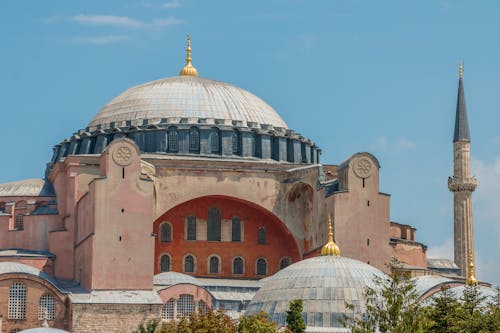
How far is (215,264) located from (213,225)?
1711 mm

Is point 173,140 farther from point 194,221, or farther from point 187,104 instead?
point 194,221

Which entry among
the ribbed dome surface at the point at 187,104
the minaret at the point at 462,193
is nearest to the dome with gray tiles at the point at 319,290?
the ribbed dome surface at the point at 187,104

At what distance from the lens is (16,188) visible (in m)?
72.8

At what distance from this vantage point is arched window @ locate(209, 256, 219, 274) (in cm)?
7038

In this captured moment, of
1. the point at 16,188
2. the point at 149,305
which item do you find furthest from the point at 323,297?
the point at 16,188

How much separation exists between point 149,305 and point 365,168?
11.1 meters

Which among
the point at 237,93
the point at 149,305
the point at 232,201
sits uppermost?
the point at 237,93

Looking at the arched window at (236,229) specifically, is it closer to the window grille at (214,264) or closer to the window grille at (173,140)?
the window grille at (214,264)

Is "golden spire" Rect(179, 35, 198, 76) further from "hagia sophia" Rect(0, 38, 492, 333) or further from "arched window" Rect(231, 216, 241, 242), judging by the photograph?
"arched window" Rect(231, 216, 241, 242)

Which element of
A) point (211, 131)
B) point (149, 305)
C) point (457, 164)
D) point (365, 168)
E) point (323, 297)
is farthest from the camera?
point (457, 164)

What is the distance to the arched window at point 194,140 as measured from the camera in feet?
236

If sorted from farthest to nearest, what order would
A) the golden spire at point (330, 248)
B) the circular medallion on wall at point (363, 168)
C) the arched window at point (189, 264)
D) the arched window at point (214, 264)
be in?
1. the arched window at point (214, 264)
2. the arched window at point (189, 264)
3. the circular medallion on wall at point (363, 168)
4. the golden spire at point (330, 248)

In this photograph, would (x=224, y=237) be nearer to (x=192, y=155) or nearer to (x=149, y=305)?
(x=192, y=155)

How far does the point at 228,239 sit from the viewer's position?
70.9m
